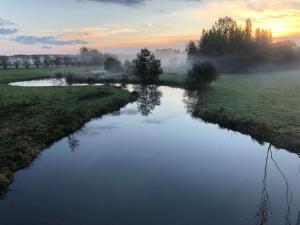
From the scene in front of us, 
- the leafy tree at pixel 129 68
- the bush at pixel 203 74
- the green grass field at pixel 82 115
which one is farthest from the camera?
the leafy tree at pixel 129 68

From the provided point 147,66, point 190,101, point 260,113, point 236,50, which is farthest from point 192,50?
point 260,113

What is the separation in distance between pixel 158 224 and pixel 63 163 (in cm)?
1405

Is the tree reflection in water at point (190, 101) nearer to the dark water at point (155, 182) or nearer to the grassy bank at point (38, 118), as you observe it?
the grassy bank at point (38, 118)

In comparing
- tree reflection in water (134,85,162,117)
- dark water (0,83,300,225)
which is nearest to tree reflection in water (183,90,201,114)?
tree reflection in water (134,85,162,117)

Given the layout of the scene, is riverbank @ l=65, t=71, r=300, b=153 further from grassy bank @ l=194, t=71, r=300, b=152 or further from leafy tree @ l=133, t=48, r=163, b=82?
leafy tree @ l=133, t=48, r=163, b=82

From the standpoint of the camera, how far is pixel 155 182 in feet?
85.8

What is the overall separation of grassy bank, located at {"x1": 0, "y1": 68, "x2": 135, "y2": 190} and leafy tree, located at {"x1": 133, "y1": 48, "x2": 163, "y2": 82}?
3783 cm

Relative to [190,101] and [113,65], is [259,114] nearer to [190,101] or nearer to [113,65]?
[190,101]

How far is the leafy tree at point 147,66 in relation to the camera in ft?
359

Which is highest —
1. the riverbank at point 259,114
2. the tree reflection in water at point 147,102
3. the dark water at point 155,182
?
the riverbank at point 259,114

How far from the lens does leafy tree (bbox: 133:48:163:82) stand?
10944cm

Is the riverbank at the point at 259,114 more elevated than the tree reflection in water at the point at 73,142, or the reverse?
the riverbank at the point at 259,114

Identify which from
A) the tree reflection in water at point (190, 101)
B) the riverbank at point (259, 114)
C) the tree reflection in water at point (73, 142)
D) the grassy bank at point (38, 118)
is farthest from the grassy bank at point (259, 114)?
the tree reflection in water at point (73, 142)

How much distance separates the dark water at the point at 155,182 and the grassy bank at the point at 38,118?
49.6 inches
